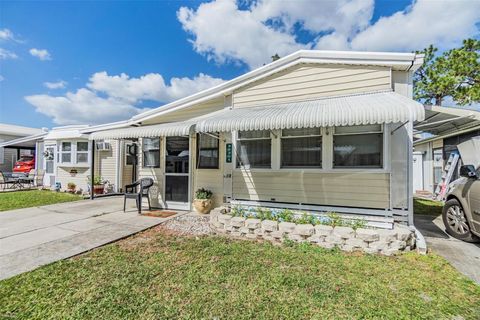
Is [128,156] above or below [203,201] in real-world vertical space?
above

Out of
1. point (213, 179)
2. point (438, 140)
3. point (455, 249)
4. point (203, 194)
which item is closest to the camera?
point (455, 249)

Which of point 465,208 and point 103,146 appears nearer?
point 465,208

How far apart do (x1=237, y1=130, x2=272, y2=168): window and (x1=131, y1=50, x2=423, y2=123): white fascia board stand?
190cm

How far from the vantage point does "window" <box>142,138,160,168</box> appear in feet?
31.7

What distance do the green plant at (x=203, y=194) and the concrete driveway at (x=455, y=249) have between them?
22.1 ft

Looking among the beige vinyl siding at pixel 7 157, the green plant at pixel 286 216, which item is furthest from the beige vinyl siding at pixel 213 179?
the beige vinyl siding at pixel 7 157

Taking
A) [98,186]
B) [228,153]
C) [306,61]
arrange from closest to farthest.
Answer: [306,61] < [228,153] < [98,186]

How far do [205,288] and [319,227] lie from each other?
10.6ft

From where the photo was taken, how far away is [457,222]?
19.6 ft

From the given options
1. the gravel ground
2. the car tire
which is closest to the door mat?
the gravel ground

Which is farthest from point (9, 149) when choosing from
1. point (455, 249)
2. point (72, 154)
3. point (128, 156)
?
point (455, 249)

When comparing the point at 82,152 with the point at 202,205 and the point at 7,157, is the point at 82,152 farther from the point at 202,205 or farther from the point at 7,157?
the point at 7,157

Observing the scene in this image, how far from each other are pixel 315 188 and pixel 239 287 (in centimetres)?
396

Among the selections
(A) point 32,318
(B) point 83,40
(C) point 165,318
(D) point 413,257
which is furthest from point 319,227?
(B) point 83,40
